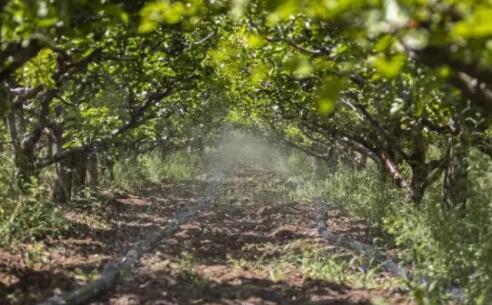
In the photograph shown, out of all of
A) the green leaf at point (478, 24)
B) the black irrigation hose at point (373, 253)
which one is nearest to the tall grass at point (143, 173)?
the black irrigation hose at point (373, 253)

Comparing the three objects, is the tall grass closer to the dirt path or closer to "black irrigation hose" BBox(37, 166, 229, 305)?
the dirt path

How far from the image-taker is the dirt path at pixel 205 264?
811cm

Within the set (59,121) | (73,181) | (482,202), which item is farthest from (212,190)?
(482,202)

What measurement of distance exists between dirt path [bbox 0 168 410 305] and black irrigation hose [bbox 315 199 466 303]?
0.85ft

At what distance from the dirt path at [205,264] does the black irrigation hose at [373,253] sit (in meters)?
0.26

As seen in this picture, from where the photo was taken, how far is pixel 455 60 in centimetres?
385

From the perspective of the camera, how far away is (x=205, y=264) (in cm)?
1061

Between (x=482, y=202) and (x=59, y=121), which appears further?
(x=59, y=121)

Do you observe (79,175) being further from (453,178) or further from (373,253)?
(453,178)

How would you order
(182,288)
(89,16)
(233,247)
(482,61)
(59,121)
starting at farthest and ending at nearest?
(59,121), (233,247), (182,288), (89,16), (482,61)

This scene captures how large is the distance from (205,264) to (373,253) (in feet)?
11.0

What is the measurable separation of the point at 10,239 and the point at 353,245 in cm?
696

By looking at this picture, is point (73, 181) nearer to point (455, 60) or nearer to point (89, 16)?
point (89, 16)

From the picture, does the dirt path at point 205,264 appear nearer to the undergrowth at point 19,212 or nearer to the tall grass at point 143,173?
the undergrowth at point 19,212
